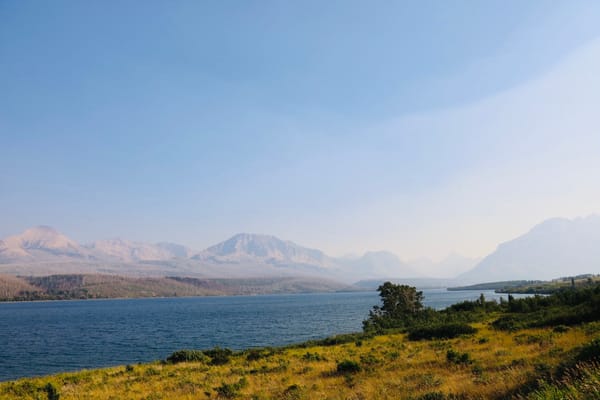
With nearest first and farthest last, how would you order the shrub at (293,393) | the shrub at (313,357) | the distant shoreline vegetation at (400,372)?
the distant shoreline vegetation at (400,372), the shrub at (293,393), the shrub at (313,357)

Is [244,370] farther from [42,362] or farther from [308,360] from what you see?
[42,362]

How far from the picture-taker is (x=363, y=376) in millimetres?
25625

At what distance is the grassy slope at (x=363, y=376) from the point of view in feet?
60.3

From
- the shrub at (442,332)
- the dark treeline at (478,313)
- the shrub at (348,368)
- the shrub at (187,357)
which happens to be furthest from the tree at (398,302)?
the shrub at (348,368)

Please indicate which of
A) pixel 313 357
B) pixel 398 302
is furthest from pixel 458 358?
pixel 398 302

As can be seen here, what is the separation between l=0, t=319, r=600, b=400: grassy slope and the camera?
18375mm

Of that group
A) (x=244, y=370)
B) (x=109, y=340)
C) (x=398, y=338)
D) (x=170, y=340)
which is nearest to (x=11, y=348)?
(x=109, y=340)

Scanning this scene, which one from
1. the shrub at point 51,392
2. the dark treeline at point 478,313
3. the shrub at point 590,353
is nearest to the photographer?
the shrub at point 590,353

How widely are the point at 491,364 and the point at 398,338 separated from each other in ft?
82.6

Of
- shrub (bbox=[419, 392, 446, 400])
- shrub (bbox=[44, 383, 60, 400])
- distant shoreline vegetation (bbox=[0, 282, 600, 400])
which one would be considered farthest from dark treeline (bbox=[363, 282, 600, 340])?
shrub (bbox=[44, 383, 60, 400])

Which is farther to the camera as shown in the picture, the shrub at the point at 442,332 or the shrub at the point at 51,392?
the shrub at the point at 442,332

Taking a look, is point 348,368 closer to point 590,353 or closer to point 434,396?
point 434,396

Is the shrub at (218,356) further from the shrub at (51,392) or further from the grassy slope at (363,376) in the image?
the shrub at (51,392)

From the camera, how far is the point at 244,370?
113ft
